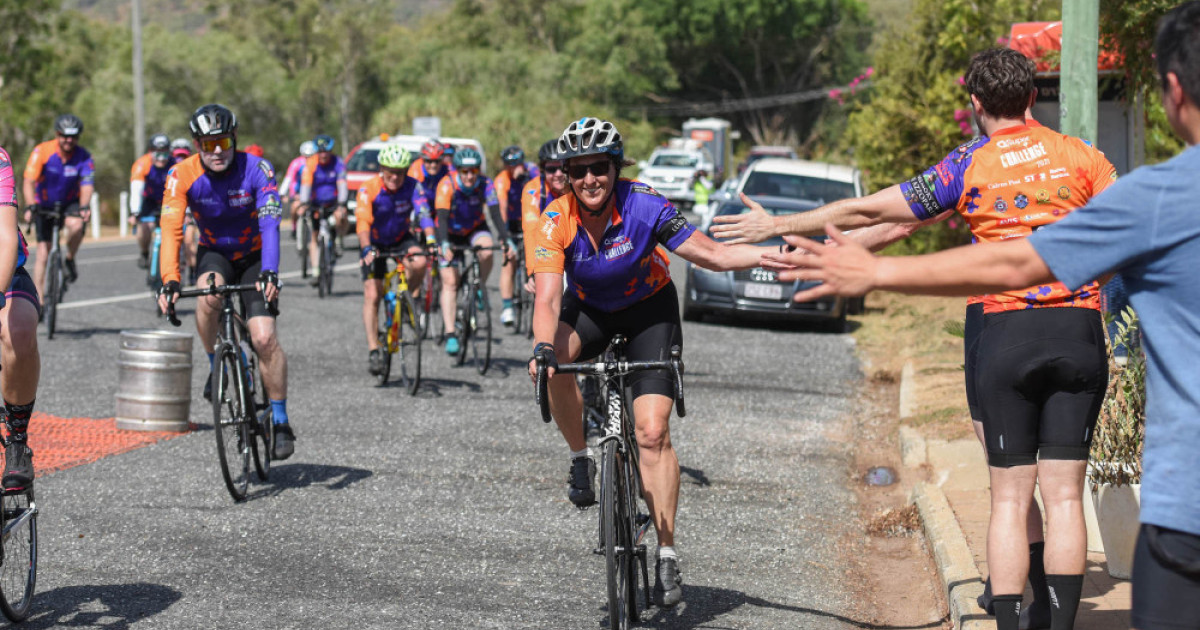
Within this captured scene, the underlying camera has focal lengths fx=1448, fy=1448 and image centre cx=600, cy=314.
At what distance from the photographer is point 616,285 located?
620 cm

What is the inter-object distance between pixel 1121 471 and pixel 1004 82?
2016mm

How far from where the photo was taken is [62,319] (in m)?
16.5

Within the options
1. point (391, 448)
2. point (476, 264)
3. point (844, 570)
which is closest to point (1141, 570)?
point (844, 570)

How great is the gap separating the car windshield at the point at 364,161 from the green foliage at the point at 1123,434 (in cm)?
2386

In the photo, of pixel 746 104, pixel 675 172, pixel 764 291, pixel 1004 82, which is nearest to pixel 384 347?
pixel 764 291

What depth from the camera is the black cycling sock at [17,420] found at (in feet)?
19.9

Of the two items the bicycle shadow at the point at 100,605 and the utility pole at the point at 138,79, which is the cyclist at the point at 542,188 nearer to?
the bicycle shadow at the point at 100,605

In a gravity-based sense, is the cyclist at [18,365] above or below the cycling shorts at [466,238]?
below

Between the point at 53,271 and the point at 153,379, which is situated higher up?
the point at 53,271

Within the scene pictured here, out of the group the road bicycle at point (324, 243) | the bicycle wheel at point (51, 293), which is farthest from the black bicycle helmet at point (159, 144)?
the bicycle wheel at point (51, 293)

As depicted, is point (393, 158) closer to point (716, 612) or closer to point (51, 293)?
point (51, 293)

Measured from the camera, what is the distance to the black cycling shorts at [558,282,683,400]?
20.2ft

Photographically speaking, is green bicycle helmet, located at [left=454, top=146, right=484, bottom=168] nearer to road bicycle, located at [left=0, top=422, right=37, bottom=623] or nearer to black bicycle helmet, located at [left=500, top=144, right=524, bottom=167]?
black bicycle helmet, located at [left=500, top=144, right=524, bottom=167]

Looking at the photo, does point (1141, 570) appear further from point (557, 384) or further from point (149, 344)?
point (149, 344)
